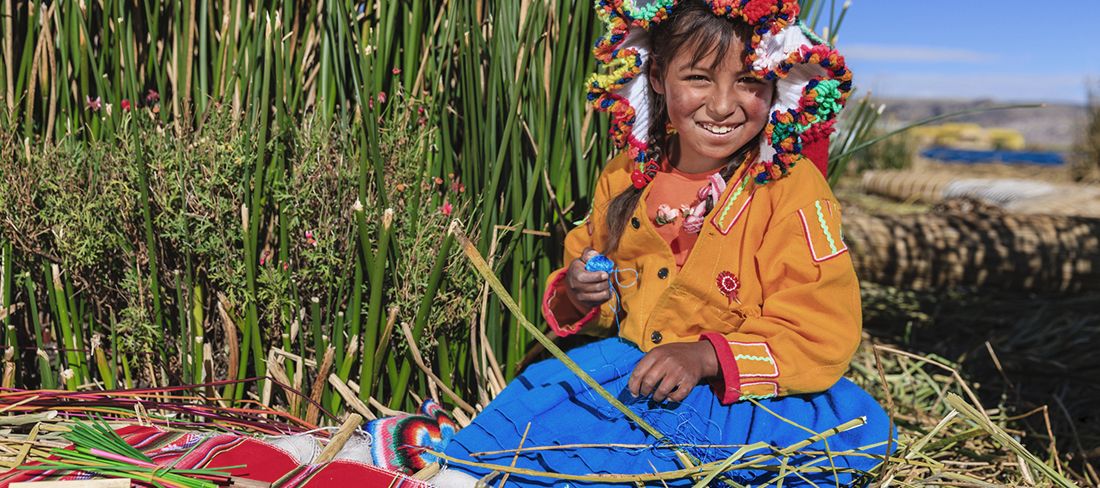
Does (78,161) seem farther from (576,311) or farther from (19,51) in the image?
(576,311)

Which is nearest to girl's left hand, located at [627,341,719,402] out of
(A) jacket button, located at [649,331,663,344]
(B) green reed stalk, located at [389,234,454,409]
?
(A) jacket button, located at [649,331,663,344]

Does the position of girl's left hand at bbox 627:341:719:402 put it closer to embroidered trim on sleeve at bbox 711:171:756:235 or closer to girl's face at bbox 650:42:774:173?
embroidered trim on sleeve at bbox 711:171:756:235

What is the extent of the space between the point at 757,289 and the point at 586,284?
0.29 metres

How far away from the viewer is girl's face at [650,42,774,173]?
4.86ft

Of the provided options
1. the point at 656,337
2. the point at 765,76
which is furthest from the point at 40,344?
the point at 765,76

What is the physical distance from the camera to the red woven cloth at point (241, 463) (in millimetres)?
1409

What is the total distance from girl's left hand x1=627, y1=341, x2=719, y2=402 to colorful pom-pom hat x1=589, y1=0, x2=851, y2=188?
0.31 metres

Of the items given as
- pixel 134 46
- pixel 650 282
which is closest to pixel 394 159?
pixel 650 282

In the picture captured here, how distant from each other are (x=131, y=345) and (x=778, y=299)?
49.3 inches

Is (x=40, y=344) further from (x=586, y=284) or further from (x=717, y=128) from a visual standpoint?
(x=717, y=128)

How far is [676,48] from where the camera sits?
150cm

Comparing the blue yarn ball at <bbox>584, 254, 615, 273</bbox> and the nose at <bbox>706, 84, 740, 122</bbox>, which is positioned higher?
the nose at <bbox>706, 84, 740, 122</bbox>

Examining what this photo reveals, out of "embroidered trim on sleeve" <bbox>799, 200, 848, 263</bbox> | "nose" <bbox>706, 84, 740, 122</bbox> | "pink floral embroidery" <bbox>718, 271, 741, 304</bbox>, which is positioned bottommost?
"pink floral embroidery" <bbox>718, 271, 741, 304</bbox>

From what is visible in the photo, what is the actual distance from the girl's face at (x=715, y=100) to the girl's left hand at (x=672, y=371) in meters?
0.35
